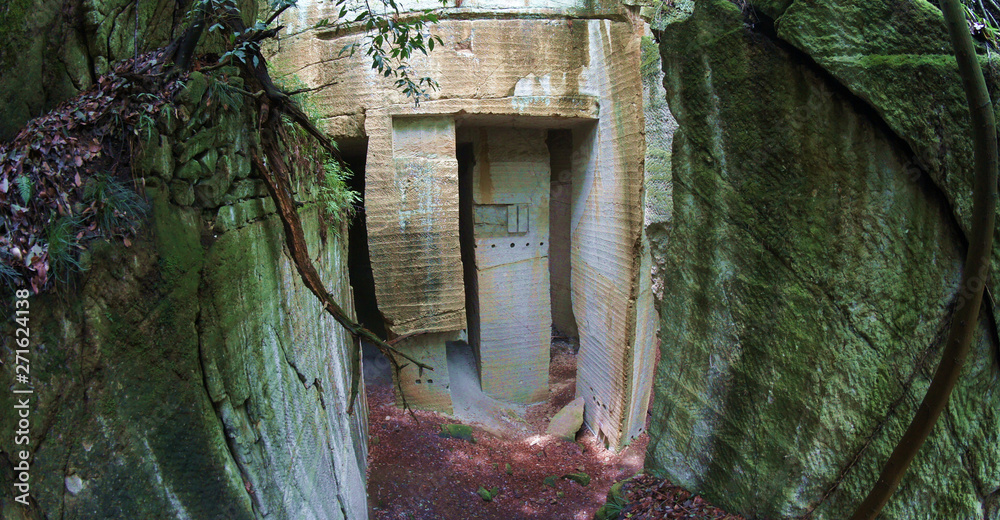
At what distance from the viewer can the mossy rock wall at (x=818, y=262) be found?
229 cm

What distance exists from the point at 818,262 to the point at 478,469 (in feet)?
12.0

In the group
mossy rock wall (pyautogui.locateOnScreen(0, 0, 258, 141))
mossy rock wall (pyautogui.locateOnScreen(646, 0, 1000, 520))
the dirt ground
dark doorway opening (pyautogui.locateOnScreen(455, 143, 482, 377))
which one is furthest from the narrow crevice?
dark doorway opening (pyautogui.locateOnScreen(455, 143, 482, 377))

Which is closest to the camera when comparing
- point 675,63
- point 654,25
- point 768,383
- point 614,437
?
→ point 768,383

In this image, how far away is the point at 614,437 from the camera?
588 cm

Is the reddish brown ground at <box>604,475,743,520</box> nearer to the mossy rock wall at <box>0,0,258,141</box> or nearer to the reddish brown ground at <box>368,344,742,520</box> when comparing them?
the reddish brown ground at <box>368,344,742,520</box>

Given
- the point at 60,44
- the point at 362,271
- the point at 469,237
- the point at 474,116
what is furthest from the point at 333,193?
the point at 362,271

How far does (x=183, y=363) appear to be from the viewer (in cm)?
194

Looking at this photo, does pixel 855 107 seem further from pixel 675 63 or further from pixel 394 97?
pixel 394 97

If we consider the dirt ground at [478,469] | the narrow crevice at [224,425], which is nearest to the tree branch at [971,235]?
the narrow crevice at [224,425]

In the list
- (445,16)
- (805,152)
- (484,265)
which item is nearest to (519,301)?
(484,265)

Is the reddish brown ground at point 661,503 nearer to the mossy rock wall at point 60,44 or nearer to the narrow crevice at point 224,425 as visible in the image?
the narrow crevice at point 224,425

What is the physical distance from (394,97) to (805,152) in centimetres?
389

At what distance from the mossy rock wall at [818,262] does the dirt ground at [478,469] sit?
181 cm

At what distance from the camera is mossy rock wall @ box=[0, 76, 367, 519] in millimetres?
1679
